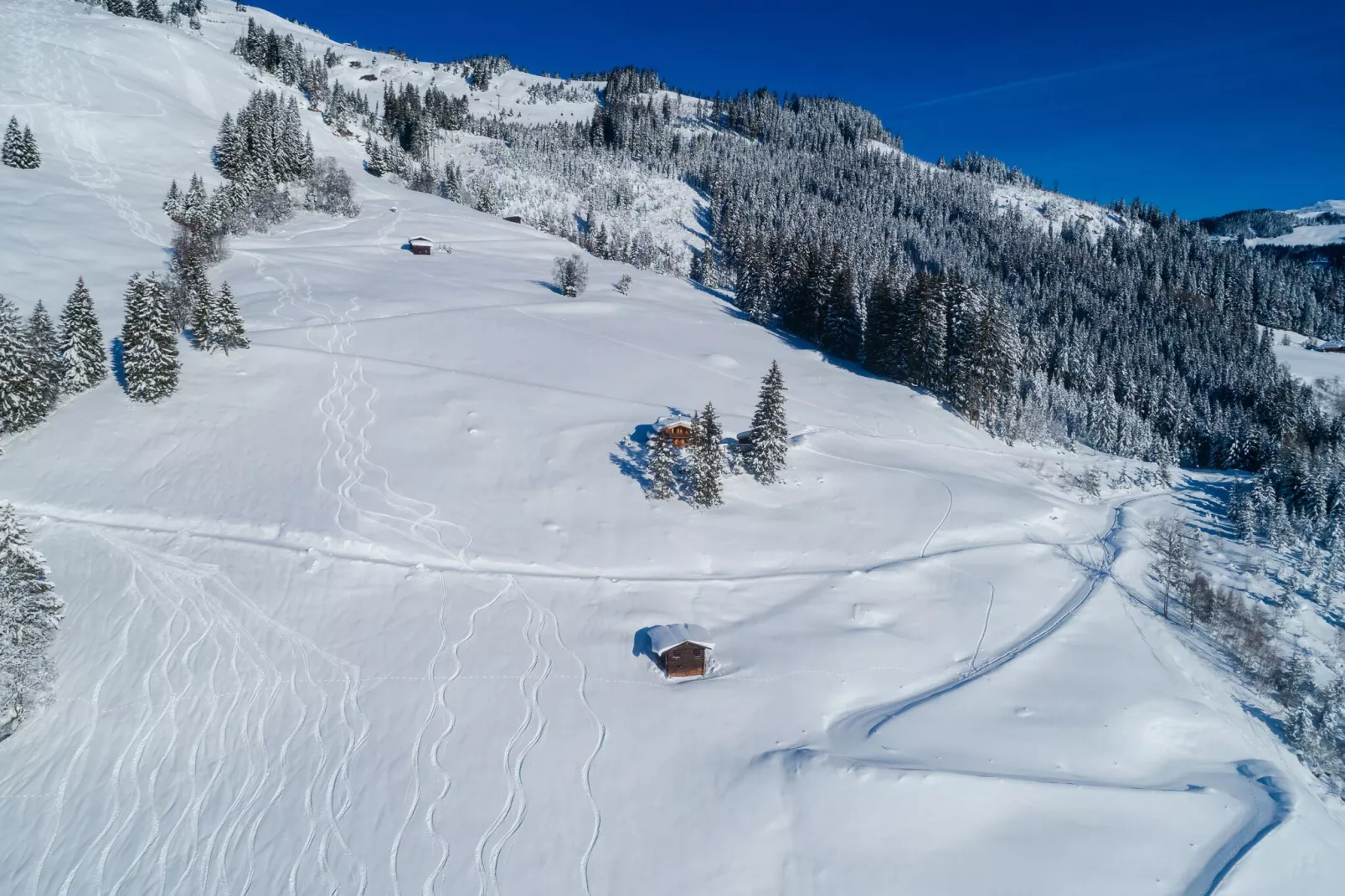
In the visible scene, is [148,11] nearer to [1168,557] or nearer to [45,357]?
[45,357]

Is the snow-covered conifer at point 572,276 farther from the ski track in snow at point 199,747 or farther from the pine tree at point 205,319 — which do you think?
the ski track in snow at point 199,747

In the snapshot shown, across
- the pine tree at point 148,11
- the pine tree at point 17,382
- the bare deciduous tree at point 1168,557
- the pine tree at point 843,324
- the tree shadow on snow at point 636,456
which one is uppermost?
the pine tree at point 148,11

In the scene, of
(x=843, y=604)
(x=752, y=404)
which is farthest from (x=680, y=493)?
(x=752, y=404)

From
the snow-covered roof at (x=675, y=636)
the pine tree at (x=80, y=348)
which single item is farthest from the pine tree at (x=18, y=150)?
the snow-covered roof at (x=675, y=636)

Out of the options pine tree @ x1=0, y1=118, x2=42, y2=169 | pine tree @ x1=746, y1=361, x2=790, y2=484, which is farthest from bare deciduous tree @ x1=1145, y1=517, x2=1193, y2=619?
pine tree @ x1=0, y1=118, x2=42, y2=169

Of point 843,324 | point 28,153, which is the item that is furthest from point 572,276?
point 28,153

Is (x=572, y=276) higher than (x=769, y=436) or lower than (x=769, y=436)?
higher
